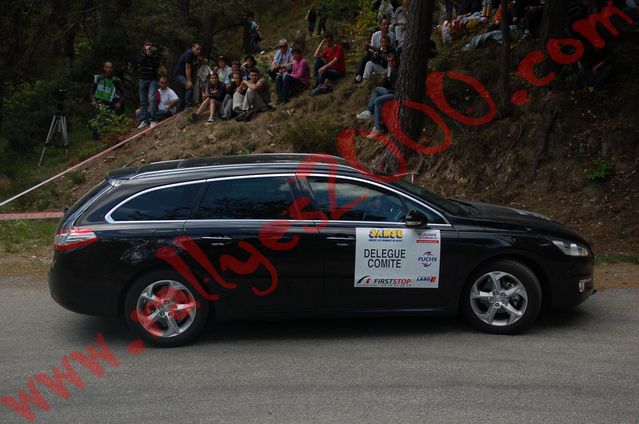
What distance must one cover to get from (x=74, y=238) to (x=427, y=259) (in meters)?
3.26

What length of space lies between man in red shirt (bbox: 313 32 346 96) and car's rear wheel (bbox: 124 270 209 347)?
9.97 meters

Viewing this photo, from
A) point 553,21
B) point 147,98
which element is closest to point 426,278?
point 553,21

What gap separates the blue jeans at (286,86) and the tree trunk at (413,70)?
12.3 feet

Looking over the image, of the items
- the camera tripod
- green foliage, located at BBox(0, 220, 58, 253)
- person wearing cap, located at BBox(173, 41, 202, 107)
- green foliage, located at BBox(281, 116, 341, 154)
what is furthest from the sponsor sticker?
the camera tripod

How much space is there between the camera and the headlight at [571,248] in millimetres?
7160

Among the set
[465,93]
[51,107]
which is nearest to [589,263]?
[465,93]

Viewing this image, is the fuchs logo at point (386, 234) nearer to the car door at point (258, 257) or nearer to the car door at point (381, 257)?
the car door at point (381, 257)

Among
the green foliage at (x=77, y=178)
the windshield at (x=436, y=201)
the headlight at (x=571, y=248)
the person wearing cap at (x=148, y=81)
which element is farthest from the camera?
the person wearing cap at (x=148, y=81)

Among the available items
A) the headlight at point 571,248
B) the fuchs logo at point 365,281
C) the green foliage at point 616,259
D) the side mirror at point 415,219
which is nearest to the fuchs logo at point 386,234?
the side mirror at point 415,219

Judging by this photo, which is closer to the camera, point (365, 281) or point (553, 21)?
point (365, 281)

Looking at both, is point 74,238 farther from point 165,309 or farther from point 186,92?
point 186,92

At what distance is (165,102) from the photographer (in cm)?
1839

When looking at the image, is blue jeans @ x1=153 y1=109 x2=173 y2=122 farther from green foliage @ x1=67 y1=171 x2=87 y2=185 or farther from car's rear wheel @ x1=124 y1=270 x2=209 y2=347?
car's rear wheel @ x1=124 y1=270 x2=209 y2=347

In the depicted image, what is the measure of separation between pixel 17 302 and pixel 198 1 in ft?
45.6
